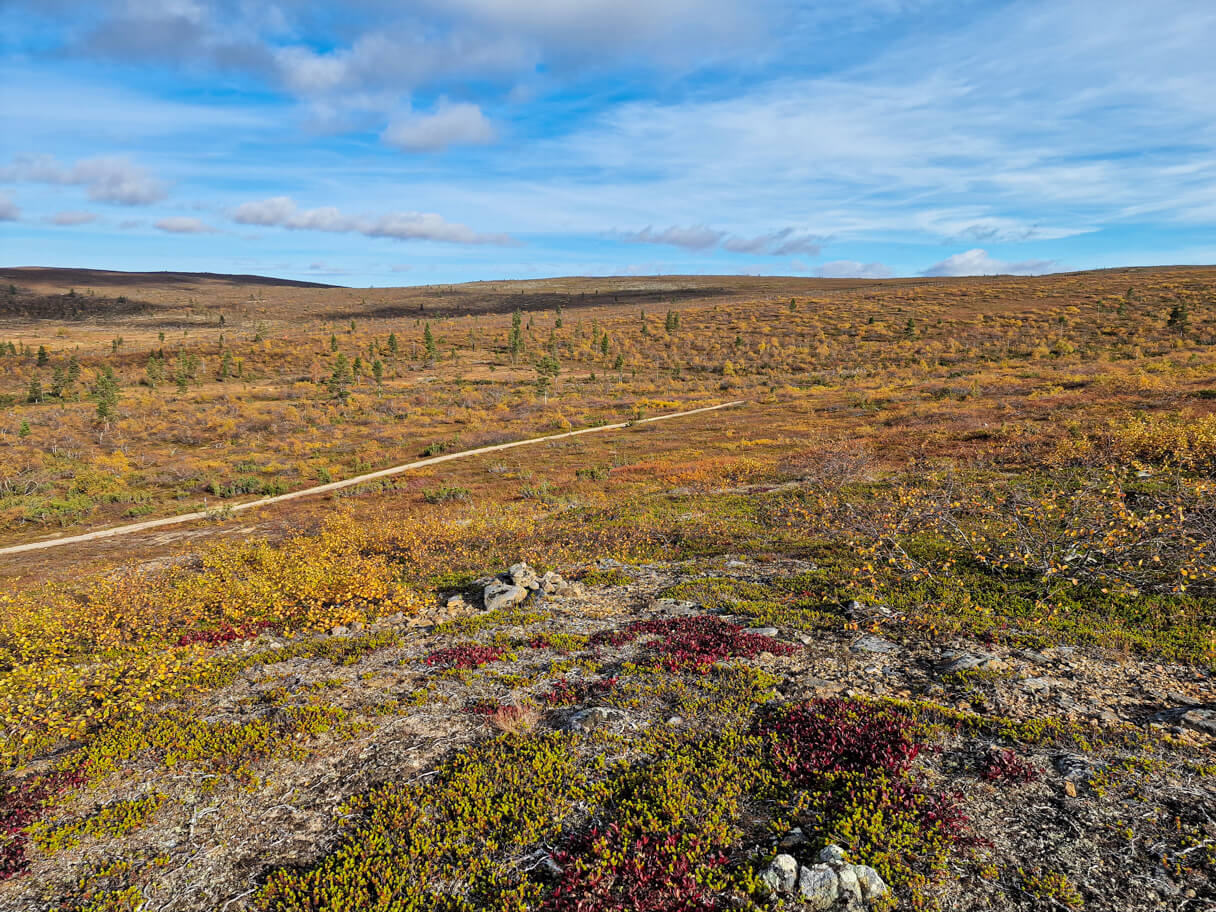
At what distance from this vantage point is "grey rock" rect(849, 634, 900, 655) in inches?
381

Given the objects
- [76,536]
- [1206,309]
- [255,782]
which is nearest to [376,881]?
[255,782]

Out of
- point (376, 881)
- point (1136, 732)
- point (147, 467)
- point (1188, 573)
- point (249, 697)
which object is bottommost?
point (147, 467)

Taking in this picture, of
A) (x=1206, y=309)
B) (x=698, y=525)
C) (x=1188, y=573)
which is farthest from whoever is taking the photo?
(x=1206, y=309)

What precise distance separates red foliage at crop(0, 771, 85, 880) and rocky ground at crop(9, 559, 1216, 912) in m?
Result: 0.18

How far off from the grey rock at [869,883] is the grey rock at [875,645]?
476cm

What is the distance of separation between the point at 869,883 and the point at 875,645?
512cm

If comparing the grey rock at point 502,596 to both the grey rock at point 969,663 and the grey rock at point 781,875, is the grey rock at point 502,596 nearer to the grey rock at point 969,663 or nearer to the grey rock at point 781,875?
A: the grey rock at point 781,875

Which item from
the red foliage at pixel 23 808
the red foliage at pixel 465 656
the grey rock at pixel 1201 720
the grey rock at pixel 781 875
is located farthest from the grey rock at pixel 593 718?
the grey rock at pixel 1201 720

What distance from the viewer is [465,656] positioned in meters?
10.4

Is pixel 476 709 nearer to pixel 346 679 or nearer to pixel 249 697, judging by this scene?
pixel 346 679

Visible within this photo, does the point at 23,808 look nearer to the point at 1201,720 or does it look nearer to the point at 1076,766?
the point at 1076,766

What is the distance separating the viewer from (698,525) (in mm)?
18156

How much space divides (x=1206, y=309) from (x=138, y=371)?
13846cm

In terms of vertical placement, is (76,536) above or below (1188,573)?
below
